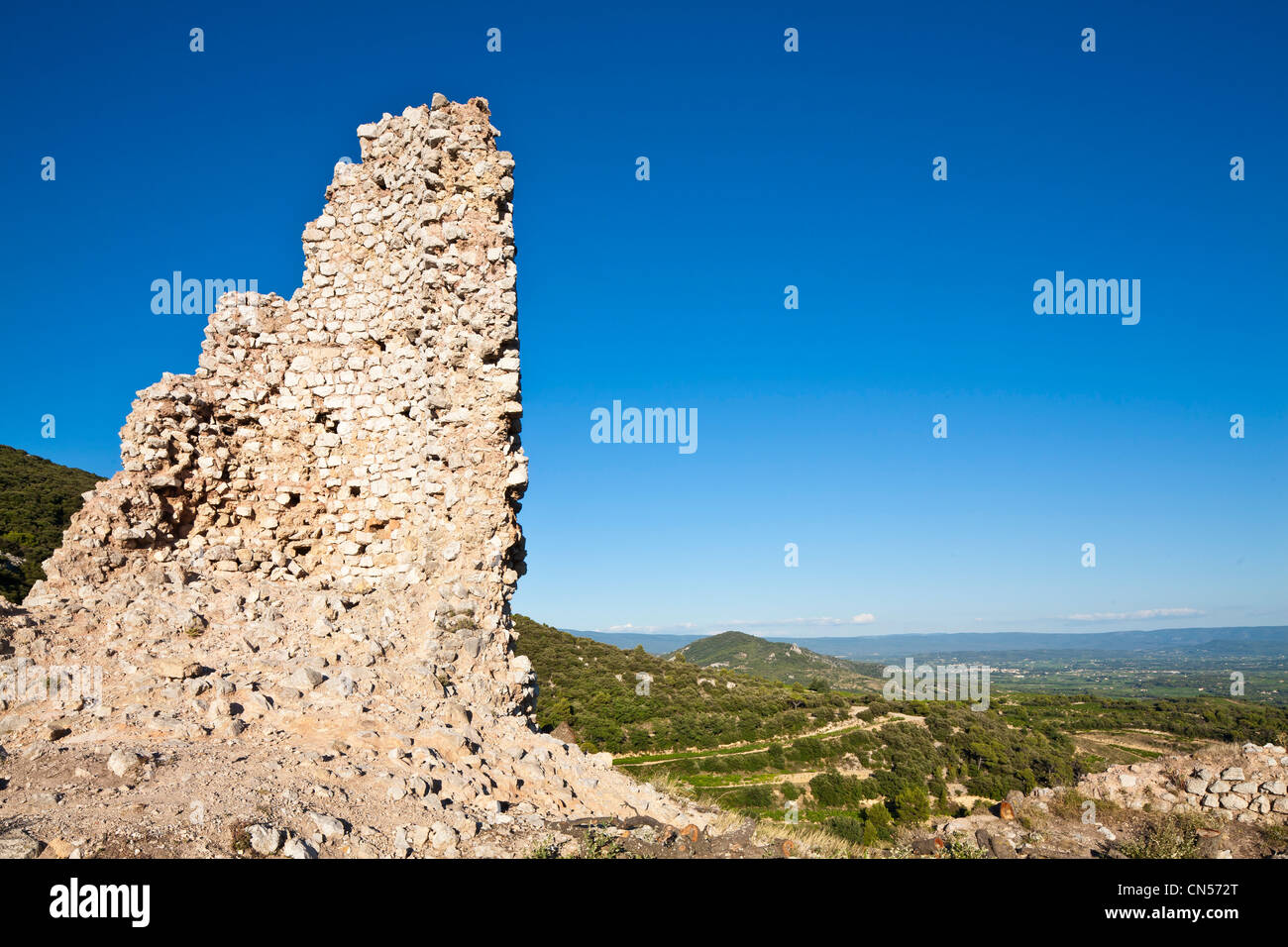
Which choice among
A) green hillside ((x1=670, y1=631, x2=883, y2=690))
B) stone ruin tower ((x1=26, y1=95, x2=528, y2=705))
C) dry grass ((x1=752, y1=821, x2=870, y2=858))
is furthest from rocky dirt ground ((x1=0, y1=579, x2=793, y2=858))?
green hillside ((x1=670, y1=631, x2=883, y2=690))

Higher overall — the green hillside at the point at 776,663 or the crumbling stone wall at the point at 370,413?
the crumbling stone wall at the point at 370,413

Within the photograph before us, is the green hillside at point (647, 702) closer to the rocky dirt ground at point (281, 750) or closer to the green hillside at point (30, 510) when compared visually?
the green hillside at point (30, 510)

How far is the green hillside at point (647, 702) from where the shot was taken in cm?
3162

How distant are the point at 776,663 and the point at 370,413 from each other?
263 ft

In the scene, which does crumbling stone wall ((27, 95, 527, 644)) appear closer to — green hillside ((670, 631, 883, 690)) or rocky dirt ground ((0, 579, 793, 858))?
rocky dirt ground ((0, 579, 793, 858))

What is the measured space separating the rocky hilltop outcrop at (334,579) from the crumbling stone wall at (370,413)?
26 mm

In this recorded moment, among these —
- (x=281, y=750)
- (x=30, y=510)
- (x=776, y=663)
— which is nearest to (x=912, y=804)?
(x=281, y=750)

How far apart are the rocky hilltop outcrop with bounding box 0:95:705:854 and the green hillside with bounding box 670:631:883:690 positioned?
66.5m

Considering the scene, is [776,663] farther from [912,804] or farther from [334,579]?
[334,579]

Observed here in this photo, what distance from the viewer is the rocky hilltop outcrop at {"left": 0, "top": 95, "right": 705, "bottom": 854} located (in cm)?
453

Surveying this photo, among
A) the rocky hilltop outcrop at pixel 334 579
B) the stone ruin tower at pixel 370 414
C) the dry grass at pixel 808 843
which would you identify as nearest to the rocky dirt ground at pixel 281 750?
the rocky hilltop outcrop at pixel 334 579

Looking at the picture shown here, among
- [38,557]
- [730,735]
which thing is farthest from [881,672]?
[38,557]
